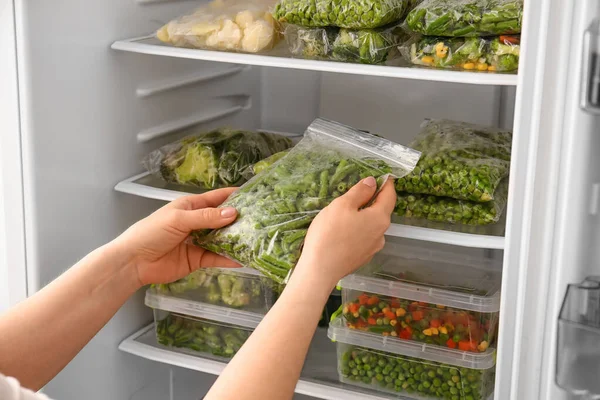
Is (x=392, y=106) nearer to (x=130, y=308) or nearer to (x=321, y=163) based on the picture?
(x=321, y=163)

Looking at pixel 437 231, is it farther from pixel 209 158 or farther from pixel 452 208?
pixel 209 158

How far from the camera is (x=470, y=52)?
1.37 metres

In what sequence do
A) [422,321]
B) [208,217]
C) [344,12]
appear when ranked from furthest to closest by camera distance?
1. [422,321]
2. [344,12]
3. [208,217]

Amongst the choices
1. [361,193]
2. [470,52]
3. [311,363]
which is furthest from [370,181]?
[311,363]

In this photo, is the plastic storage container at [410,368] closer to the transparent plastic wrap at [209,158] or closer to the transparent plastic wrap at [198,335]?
the transparent plastic wrap at [198,335]

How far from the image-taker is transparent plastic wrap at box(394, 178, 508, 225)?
4.73ft

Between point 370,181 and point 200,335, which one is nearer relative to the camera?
point 370,181

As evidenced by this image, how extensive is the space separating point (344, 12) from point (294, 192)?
1.12ft

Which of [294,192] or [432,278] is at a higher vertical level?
[294,192]

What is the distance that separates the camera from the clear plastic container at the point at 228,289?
1.66 meters

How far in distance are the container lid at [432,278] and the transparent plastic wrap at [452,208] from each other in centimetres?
13

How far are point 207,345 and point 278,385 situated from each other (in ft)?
2.45

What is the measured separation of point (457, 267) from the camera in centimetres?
159

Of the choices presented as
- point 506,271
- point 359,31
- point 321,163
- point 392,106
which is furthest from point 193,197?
point 392,106
